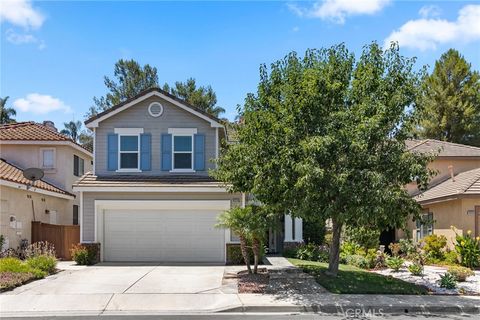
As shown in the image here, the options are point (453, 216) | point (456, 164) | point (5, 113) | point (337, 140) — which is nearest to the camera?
point (337, 140)

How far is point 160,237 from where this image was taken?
20.3 m

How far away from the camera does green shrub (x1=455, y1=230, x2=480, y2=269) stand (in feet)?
61.3

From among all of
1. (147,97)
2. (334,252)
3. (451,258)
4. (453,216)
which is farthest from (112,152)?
(453,216)

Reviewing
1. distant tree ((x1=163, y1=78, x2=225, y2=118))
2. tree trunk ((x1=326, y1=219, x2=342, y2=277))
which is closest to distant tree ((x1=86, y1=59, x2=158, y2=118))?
distant tree ((x1=163, y1=78, x2=225, y2=118))

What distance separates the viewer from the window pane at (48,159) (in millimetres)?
26547

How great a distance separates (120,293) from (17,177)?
12.7m

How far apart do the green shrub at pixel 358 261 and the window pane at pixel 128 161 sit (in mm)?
9890

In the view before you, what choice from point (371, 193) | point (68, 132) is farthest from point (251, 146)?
point (68, 132)

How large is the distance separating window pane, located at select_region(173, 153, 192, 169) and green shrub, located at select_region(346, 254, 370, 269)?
25.6ft

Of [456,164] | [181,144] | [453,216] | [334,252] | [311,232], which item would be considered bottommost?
[311,232]

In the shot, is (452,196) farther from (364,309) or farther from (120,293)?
(120,293)

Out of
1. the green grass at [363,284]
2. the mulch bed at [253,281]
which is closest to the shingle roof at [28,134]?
the mulch bed at [253,281]

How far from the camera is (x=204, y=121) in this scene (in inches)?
843

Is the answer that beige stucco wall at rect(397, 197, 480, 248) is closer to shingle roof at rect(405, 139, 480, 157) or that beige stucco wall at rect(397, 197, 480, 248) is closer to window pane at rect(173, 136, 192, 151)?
shingle roof at rect(405, 139, 480, 157)
